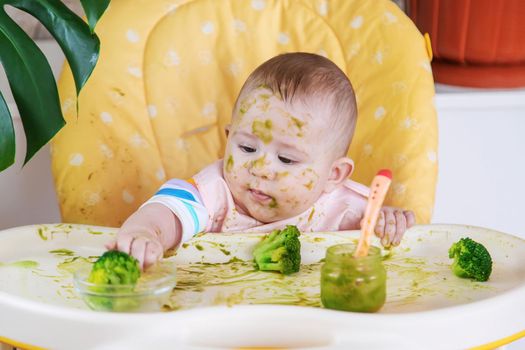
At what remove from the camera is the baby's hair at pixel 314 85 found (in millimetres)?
1234

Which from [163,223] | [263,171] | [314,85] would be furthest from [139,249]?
[314,85]

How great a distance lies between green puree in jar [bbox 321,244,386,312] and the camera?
3.20 feet

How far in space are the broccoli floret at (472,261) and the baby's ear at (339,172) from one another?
0.25 meters

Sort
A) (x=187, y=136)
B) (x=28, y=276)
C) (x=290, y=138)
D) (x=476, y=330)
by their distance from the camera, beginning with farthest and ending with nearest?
(x=187, y=136) < (x=290, y=138) < (x=28, y=276) < (x=476, y=330)

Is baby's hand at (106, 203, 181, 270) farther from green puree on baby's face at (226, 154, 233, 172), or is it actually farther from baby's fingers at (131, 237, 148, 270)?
green puree on baby's face at (226, 154, 233, 172)

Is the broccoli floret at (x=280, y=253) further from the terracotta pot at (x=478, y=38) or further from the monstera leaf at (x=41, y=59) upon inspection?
the terracotta pot at (x=478, y=38)

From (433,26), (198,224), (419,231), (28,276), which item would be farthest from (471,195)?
(28,276)

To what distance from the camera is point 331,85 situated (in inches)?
49.7

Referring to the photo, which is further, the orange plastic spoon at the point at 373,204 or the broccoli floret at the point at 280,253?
the broccoli floret at the point at 280,253

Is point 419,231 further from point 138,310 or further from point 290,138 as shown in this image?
point 138,310

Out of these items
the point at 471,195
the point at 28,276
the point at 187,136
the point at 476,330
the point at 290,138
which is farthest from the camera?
the point at 471,195

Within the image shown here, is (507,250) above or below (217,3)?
below

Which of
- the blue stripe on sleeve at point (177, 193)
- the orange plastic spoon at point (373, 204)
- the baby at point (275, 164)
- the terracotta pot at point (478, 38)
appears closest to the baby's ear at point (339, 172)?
the baby at point (275, 164)

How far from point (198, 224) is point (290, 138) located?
18cm
